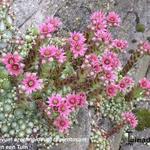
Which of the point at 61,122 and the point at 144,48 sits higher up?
the point at 144,48

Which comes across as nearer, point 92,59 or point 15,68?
point 15,68

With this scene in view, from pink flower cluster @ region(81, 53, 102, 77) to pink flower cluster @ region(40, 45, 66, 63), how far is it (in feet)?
1.28

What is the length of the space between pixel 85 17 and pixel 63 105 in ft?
14.4

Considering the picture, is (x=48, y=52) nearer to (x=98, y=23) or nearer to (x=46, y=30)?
(x=46, y=30)

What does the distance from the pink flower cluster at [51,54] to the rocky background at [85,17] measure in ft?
4.99

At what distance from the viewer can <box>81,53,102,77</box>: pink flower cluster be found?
622 centimetres

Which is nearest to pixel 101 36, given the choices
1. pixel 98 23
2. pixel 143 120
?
pixel 98 23

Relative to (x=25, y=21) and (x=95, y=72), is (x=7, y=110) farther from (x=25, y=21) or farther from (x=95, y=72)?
(x=25, y=21)

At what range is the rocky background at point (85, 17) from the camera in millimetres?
7223

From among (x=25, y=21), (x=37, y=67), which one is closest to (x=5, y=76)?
(x=37, y=67)

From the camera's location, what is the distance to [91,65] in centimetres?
629

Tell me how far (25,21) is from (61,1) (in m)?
1.37

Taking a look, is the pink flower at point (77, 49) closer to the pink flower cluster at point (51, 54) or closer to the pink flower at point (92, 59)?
the pink flower at point (92, 59)

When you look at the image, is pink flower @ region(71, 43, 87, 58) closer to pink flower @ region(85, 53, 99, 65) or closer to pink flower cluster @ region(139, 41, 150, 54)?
pink flower @ region(85, 53, 99, 65)
